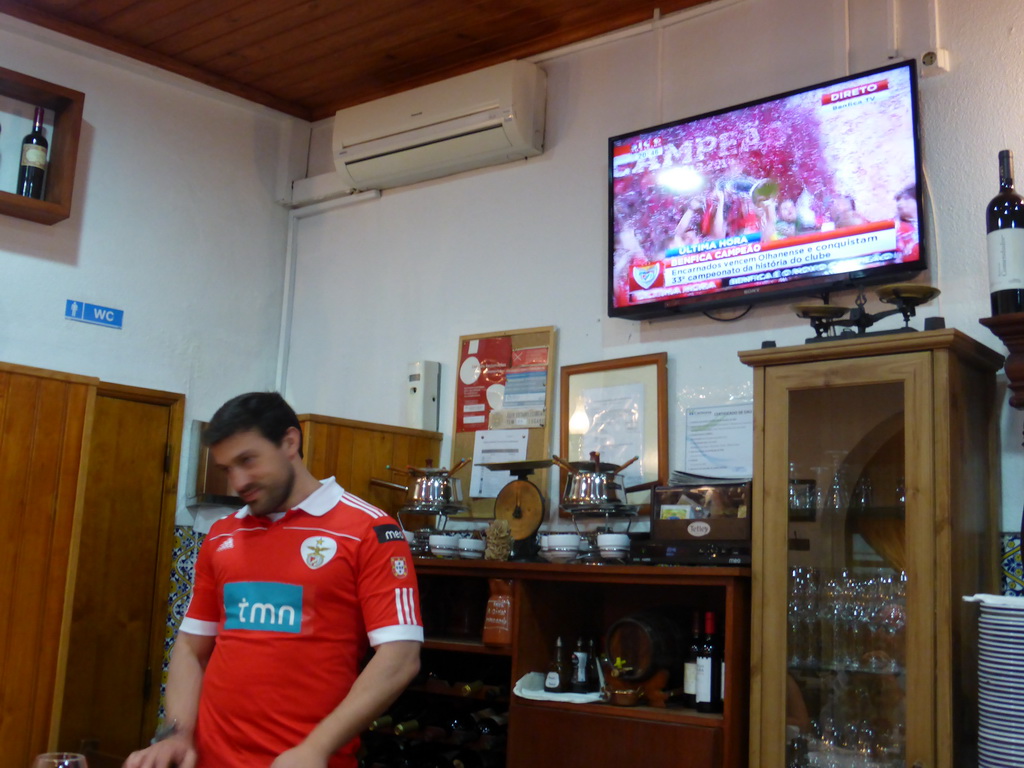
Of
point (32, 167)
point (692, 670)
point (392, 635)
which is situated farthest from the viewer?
point (32, 167)

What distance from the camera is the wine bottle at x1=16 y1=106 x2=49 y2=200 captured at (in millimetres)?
4070

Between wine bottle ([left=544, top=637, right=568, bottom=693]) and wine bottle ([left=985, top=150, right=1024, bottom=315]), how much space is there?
5.32ft

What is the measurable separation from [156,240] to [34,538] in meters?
1.69

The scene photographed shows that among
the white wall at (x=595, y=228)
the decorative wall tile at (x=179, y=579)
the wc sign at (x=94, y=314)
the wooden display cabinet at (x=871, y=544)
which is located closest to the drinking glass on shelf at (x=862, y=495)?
the wooden display cabinet at (x=871, y=544)

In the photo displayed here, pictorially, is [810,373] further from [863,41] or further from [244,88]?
[244,88]

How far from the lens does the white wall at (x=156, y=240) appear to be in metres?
4.19

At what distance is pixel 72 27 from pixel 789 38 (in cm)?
292

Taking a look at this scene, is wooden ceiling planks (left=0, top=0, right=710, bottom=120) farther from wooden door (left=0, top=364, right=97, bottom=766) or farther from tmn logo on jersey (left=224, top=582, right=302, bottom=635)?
tmn logo on jersey (left=224, top=582, right=302, bottom=635)

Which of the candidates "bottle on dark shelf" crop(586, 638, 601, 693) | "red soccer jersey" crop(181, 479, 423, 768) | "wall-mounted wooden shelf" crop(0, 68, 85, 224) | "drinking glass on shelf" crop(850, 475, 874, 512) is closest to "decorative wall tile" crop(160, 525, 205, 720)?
"wall-mounted wooden shelf" crop(0, 68, 85, 224)

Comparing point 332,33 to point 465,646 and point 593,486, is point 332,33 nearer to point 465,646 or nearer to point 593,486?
point 593,486

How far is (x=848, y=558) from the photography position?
9.06 feet

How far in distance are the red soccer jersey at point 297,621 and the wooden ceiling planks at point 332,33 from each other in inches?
97.8

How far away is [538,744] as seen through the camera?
120 inches

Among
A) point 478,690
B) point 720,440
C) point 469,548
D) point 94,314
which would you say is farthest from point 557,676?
point 94,314
